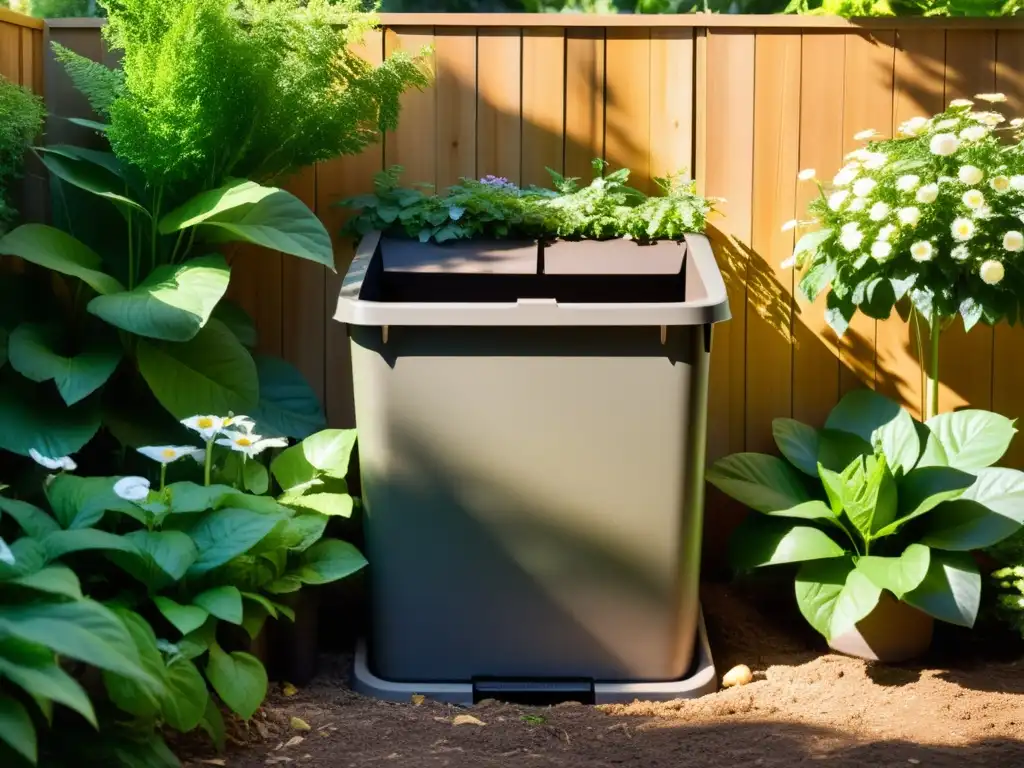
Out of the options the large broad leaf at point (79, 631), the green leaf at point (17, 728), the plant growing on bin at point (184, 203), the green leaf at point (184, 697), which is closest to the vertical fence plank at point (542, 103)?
the plant growing on bin at point (184, 203)

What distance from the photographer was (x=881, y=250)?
243 centimetres

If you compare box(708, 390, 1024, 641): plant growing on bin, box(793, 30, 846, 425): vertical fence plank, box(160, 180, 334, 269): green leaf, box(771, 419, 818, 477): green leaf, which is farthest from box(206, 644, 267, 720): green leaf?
box(793, 30, 846, 425): vertical fence plank

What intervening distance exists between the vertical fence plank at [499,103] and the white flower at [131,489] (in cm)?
131

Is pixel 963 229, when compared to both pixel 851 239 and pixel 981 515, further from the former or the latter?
pixel 981 515

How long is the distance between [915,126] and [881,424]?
70cm

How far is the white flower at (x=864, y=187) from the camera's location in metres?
2.48

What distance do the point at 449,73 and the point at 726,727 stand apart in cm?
171

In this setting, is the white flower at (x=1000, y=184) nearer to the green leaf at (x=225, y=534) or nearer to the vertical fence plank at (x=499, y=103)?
the vertical fence plank at (x=499, y=103)

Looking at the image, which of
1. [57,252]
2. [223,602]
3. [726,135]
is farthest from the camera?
[726,135]

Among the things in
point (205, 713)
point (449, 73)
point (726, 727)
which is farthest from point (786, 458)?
point (205, 713)

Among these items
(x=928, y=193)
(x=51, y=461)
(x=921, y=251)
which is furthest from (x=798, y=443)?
A: (x=51, y=461)

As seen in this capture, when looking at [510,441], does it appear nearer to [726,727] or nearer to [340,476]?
[340,476]

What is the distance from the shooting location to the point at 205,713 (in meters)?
1.82

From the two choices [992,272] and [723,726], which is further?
[992,272]
